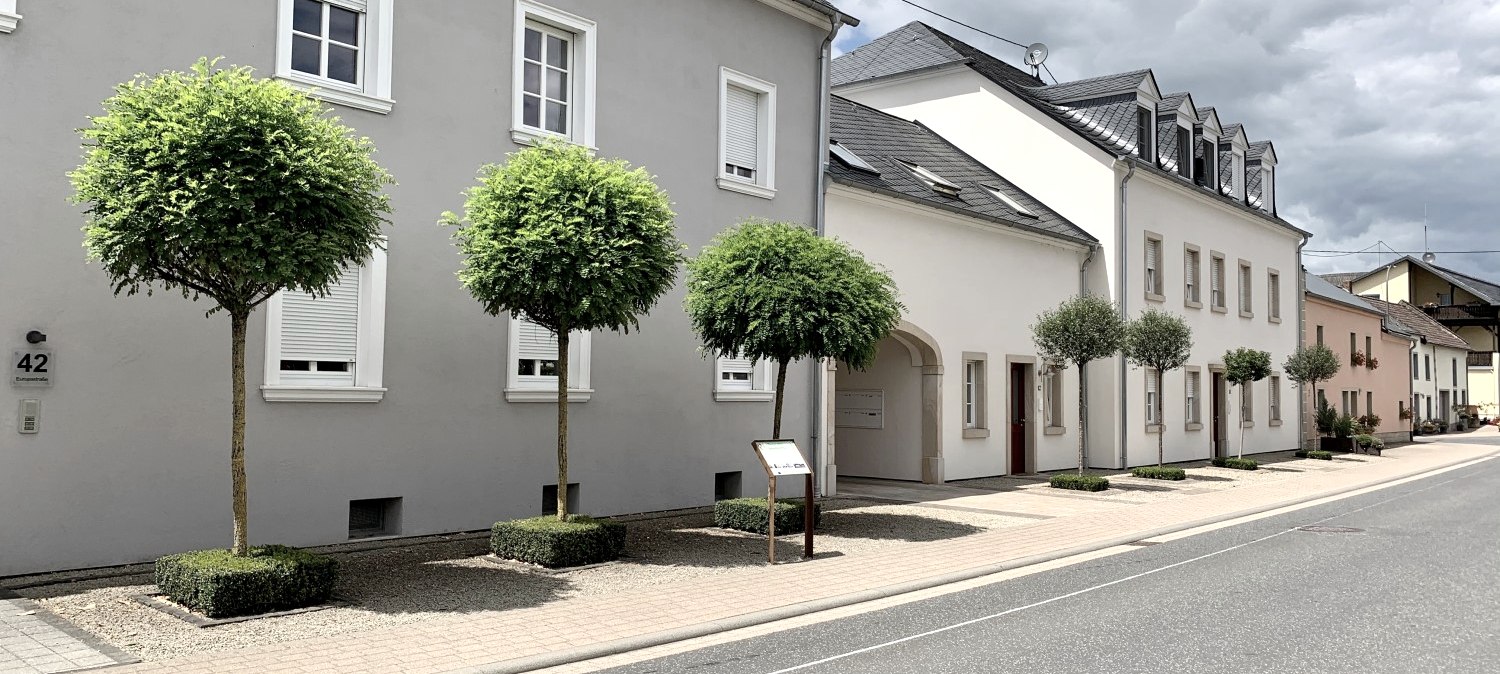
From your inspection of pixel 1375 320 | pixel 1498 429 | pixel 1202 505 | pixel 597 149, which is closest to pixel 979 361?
pixel 1202 505

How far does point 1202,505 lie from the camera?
17328mm

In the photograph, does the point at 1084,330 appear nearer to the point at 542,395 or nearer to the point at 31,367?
the point at 542,395

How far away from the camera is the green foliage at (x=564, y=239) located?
1019 centimetres

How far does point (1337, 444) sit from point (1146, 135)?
12.4 m

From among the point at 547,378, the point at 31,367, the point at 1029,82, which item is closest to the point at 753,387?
the point at 547,378

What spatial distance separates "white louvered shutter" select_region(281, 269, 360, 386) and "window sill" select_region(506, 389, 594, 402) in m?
1.95

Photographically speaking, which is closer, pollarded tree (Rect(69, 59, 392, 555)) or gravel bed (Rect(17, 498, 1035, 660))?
gravel bed (Rect(17, 498, 1035, 660))

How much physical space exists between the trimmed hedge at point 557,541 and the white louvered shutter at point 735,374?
4873mm

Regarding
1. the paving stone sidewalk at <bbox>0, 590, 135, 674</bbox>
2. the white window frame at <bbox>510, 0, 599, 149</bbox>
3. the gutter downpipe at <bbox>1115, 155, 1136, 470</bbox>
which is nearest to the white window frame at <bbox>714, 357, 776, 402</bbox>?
the white window frame at <bbox>510, 0, 599, 149</bbox>

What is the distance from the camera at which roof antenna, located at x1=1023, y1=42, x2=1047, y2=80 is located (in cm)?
3306

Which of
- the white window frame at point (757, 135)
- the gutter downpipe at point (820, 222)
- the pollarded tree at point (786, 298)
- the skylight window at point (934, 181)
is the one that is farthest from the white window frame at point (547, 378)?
the skylight window at point (934, 181)

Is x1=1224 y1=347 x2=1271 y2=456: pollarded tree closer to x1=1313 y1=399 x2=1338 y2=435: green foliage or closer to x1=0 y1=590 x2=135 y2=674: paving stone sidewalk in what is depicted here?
x1=1313 y1=399 x2=1338 y2=435: green foliage

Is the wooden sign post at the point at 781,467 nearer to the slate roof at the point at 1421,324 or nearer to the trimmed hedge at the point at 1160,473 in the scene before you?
the trimmed hedge at the point at 1160,473

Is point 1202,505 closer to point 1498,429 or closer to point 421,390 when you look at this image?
point 421,390
